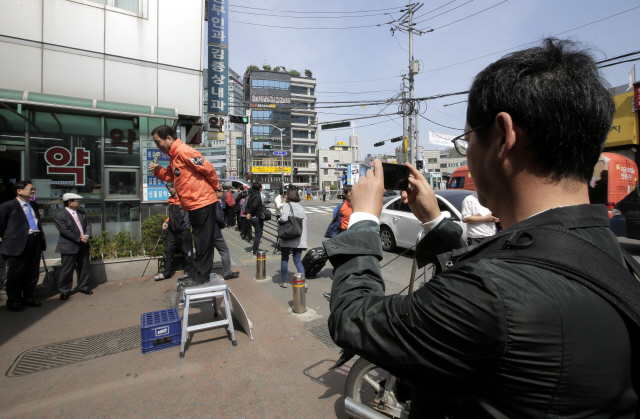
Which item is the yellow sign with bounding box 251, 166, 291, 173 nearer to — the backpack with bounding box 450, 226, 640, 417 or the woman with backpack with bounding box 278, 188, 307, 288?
the woman with backpack with bounding box 278, 188, 307, 288

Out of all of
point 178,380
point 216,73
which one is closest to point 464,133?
point 178,380

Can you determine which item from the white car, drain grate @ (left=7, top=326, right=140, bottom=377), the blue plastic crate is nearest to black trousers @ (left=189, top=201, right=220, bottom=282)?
the blue plastic crate

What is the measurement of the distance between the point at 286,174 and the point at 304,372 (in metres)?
62.7

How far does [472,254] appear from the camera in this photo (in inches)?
35.6

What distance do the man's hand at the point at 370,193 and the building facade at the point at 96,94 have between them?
7.89 m

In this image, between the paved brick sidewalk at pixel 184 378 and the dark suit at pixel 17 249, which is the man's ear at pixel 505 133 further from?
the dark suit at pixel 17 249

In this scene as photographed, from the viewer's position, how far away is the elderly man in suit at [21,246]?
5.30 m

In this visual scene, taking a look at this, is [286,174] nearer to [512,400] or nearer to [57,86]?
[57,86]

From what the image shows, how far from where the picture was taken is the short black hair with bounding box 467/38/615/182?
33.8 inches

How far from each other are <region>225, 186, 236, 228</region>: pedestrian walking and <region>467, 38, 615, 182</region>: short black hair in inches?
540

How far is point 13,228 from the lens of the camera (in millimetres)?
5324

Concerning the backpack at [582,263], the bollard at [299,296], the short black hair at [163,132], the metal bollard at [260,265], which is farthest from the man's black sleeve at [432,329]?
the metal bollard at [260,265]

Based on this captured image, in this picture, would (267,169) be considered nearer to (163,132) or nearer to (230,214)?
(230,214)

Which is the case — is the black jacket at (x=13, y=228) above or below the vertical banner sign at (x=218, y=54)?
below
